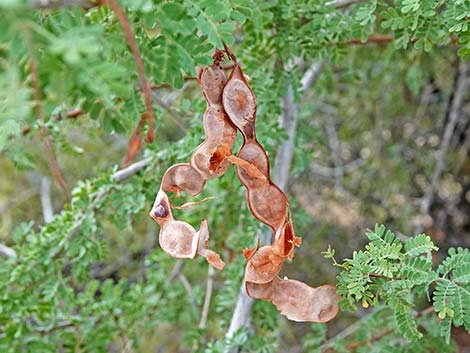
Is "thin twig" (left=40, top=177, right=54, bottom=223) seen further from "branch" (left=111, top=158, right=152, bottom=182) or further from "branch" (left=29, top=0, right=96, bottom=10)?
"branch" (left=29, top=0, right=96, bottom=10)

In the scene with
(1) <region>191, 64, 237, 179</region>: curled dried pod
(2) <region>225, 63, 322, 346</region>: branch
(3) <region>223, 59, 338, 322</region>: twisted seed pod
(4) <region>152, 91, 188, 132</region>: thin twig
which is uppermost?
(1) <region>191, 64, 237, 179</region>: curled dried pod

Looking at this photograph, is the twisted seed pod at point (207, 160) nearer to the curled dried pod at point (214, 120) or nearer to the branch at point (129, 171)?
the curled dried pod at point (214, 120)

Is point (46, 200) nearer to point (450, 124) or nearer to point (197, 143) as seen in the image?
point (197, 143)

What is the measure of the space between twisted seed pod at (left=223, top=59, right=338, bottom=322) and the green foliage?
0.03 metres

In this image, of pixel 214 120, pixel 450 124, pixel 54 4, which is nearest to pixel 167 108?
pixel 214 120

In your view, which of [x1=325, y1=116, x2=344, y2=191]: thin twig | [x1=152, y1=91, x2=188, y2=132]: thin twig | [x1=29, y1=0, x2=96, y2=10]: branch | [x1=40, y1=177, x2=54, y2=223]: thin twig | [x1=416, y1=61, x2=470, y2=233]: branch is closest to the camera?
[x1=29, y1=0, x2=96, y2=10]: branch

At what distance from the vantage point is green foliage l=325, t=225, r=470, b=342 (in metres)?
0.58

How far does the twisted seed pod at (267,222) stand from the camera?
0.57 m

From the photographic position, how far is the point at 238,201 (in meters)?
1.09

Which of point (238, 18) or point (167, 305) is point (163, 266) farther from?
point (238, 18)

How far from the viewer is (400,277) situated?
1.96 ft

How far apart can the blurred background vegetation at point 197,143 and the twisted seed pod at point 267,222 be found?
55 millimetres

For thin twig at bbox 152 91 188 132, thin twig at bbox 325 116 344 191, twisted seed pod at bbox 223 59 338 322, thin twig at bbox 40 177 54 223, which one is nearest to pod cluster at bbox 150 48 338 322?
twisted seed pod at bbox 223 59 338 322

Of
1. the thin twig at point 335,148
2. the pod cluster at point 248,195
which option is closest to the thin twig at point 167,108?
the pod cluster at point 248,195
